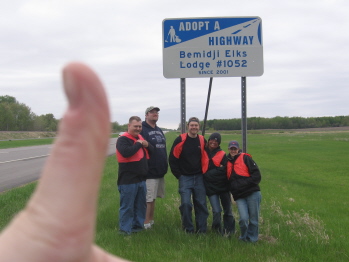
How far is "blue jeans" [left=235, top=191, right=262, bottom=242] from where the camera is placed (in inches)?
220

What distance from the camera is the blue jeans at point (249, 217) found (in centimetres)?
559

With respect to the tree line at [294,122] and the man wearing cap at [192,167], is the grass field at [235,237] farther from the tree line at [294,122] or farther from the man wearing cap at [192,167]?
the tree line at [294,122]

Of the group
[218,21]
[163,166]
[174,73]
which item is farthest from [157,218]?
[218,21]

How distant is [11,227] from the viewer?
1.50ft

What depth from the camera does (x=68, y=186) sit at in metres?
0.45

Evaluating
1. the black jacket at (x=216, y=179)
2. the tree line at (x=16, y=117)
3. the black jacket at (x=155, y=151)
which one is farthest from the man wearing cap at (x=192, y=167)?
the tree line at (x=16, y=117)

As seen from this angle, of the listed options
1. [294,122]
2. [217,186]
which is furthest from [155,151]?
[294,122]

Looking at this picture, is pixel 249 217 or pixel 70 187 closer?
pixel 70 187

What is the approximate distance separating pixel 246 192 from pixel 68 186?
5.45 meters

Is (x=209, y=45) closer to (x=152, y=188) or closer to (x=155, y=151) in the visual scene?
(x=155, y=151)

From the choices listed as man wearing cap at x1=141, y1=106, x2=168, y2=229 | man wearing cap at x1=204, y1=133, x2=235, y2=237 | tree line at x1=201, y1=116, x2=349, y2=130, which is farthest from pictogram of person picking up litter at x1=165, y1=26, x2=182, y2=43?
tree line at x1=201, y1=116, x2=349, y2=130

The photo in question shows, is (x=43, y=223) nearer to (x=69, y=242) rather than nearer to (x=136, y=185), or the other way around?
(x=69, y=242)

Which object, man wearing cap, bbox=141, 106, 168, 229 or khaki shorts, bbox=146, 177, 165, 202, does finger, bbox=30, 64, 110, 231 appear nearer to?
man wearing cap, bbox=141, 106, 168, 229

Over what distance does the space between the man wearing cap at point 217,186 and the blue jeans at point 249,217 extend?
0.42 m
